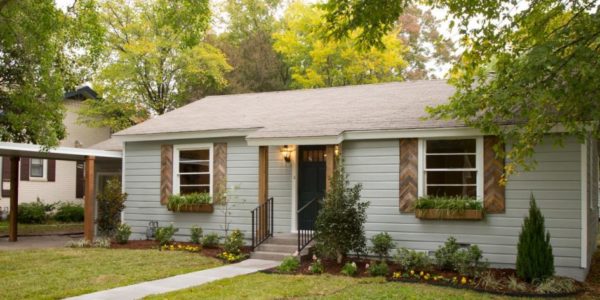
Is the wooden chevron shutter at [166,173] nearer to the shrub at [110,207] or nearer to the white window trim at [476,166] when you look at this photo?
the shrub at [110,207]

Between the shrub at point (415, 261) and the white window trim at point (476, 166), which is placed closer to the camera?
the shrub at point (415, 261)

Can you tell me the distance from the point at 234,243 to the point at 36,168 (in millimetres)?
16025

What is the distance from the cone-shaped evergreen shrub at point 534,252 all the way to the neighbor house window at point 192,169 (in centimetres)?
734

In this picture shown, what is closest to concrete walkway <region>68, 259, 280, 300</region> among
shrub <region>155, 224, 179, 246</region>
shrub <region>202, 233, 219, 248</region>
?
shrub <region>202, 233, 219, 248</region>

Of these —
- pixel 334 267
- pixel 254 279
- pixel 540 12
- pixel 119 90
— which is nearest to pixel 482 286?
pixel 334 267

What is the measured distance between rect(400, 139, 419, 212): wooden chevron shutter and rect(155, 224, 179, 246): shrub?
5540 mm

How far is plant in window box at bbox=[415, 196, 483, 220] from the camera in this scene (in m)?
10.4

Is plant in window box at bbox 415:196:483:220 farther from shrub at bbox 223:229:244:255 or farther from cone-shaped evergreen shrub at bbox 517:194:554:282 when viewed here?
shrub at bbox 223:229:244:255

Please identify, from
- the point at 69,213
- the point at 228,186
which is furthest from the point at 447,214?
the point at 69,213

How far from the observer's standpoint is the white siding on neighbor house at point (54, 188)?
77.9 ft

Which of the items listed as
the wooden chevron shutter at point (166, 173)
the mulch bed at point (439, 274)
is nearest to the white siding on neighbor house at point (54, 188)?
the wooden chevron shutter at point (166, 173)

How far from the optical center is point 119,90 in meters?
24.8

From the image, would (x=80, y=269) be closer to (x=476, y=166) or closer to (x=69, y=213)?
(x=476, y=166)

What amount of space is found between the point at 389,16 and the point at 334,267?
4.58m
